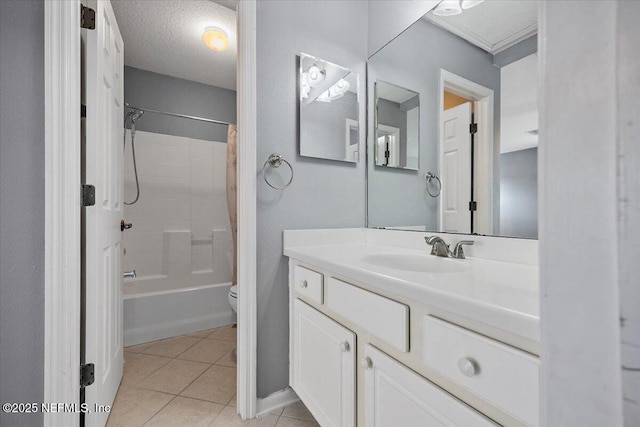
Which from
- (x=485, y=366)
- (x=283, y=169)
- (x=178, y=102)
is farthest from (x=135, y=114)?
(x=485, y=366)

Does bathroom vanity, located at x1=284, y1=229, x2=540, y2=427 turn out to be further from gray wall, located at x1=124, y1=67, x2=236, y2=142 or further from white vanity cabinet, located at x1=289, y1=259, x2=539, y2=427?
gray wall, located at x1=124, y1=67, x2=236, y2=142

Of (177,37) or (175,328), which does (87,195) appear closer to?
(175,328)

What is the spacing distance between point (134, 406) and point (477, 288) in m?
1.73

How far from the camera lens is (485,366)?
57cm

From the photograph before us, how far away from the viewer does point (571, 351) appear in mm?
202

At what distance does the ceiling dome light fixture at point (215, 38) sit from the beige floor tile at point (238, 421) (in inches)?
96.4

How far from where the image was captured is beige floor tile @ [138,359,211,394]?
162 cm

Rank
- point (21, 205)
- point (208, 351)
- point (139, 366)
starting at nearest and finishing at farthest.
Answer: point (21, 205) < point (139, 366) < point (208, 351)

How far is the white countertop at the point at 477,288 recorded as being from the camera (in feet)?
1.72

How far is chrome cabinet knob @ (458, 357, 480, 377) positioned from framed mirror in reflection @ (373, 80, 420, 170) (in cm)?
105

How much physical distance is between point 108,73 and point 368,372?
1715 millimetres

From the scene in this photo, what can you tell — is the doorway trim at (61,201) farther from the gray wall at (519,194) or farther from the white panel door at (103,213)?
the gray wall at (519,194)

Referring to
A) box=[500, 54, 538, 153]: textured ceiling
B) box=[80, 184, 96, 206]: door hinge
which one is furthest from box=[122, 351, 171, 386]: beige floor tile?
box=[500, 54, 538, 153]: textured ceiling

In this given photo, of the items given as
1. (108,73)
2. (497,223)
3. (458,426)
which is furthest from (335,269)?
(108,73)
